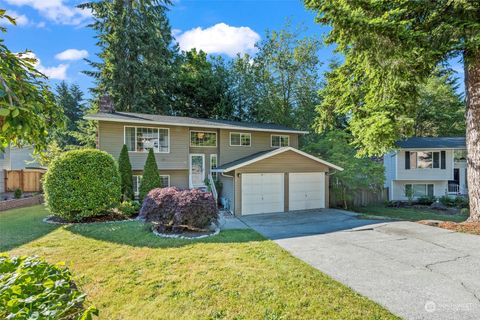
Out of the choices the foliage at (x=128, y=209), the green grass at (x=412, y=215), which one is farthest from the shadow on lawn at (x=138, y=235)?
the green grass at (x=412, y=215)

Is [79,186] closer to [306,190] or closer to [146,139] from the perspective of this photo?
[146,139]

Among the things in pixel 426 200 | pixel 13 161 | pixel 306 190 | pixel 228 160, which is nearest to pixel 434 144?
pixel 426 200

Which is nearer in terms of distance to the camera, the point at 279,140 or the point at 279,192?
the point at 279,192

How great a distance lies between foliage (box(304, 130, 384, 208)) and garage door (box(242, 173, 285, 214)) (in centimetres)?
456

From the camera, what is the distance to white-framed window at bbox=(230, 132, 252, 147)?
1667cm

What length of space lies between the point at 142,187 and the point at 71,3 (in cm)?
1948

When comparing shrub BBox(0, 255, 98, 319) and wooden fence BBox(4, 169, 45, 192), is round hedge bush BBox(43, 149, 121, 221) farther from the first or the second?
wooden fence BBox(4, 169, 45, 192)

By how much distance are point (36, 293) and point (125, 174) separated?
35.7 feet

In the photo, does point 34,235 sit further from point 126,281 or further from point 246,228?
point 246,228

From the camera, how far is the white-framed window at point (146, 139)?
14.1m

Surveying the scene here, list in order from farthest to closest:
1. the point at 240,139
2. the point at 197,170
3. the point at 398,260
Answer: the point at 240,139
the point at 197,170
the point at 398,260

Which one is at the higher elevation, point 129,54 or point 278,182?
point 129,54

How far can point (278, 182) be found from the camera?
13008 mm

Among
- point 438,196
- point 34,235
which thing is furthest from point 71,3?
point 438,196
